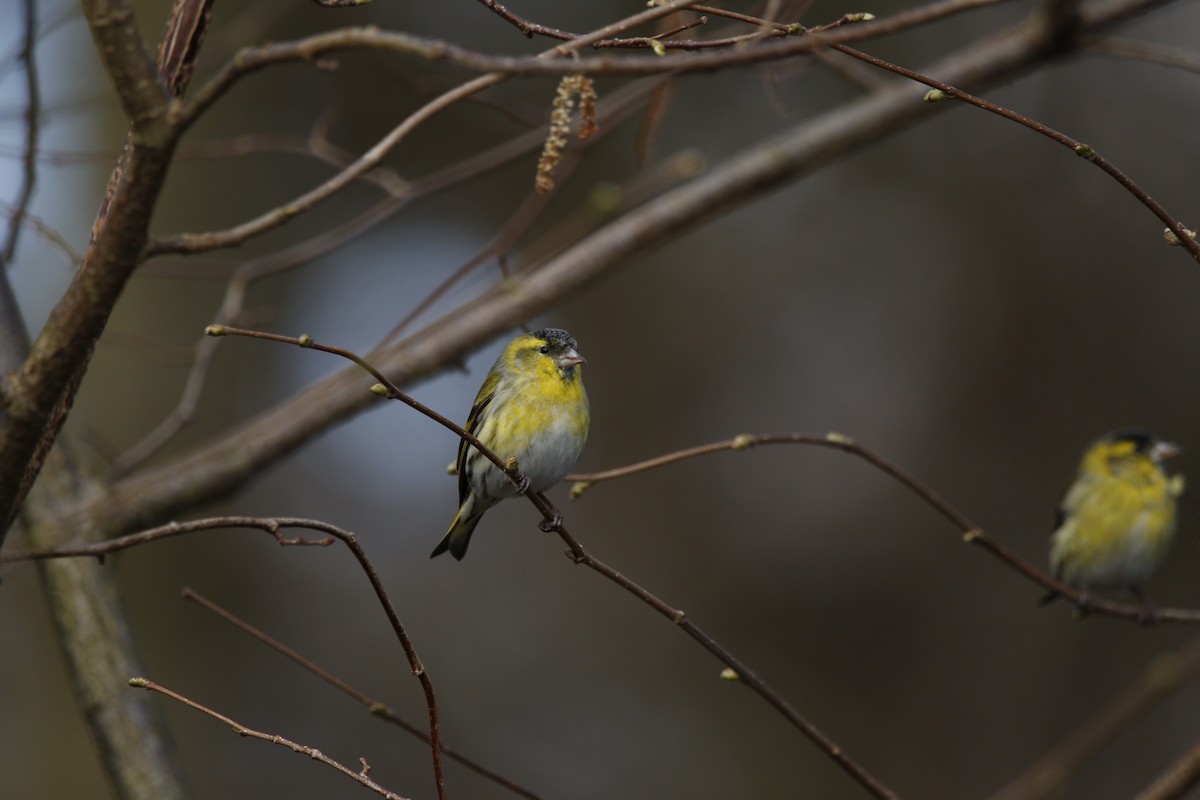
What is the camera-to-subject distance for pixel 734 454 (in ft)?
31.8

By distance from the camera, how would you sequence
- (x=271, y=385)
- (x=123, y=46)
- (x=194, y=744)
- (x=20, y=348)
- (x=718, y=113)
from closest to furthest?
(x=123, y=46), (x=20, y=348), (x=194, y=744), (x=271, y=385), (x=718, y=113)

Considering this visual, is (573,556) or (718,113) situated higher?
(718,113)

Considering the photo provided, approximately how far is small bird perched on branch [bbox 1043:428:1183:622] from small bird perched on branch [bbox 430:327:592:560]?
392cm

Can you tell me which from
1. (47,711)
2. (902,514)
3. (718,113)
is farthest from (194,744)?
(718,113)

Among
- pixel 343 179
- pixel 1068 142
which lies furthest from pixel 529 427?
pixel 1068 142

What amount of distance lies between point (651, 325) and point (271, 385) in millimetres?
3142

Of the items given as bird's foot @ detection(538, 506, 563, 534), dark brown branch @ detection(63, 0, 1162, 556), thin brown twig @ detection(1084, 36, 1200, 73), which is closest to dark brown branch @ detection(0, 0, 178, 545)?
bird's foot @ detection(538, 506, 563, 534)

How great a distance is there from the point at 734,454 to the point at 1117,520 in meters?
3.54

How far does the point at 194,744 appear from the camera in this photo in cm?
846

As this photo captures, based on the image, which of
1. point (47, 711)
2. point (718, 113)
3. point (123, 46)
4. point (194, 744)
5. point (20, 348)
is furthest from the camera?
point (718, 113)

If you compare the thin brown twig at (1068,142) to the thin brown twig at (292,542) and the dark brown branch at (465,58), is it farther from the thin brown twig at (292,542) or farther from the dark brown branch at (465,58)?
the thin brown twig at (292,542)

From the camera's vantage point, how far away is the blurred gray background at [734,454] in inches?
340

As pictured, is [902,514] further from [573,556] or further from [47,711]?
[573,556]

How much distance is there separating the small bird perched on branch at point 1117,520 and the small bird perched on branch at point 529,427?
392 cm
